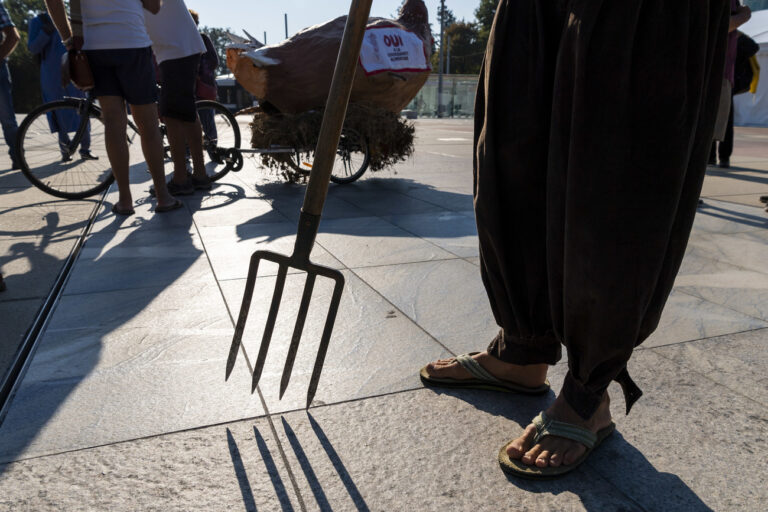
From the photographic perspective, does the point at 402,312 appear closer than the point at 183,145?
Yes

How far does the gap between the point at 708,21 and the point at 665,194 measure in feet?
1.24

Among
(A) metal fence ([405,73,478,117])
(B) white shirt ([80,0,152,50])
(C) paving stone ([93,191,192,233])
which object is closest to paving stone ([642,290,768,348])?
(C) paving stone ([93,191,192,233])

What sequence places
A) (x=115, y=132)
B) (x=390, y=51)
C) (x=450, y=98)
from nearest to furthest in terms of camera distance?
(x=115, y=132) < (x=390, y=51) < (x=450, y=98)

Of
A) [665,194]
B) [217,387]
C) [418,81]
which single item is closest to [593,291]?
[665,194]

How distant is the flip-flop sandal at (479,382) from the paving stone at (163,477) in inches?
21.7

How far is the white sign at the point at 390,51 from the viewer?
539 cm

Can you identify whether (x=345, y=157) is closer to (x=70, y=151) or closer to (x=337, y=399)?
(x=70, y=151)

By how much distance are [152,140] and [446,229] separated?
2158 millimetres

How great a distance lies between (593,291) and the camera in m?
1.43

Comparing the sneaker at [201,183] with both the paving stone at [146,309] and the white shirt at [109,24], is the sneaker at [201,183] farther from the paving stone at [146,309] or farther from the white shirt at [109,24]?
the paving stone at [146,309]

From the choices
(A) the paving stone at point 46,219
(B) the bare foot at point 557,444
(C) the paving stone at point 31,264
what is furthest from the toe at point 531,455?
(A) the paving stone at point 46,219

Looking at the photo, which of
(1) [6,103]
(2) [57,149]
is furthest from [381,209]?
(1) [6,103]

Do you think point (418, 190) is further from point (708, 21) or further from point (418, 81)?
point (708, 21)

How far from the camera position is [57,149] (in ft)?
21.1
